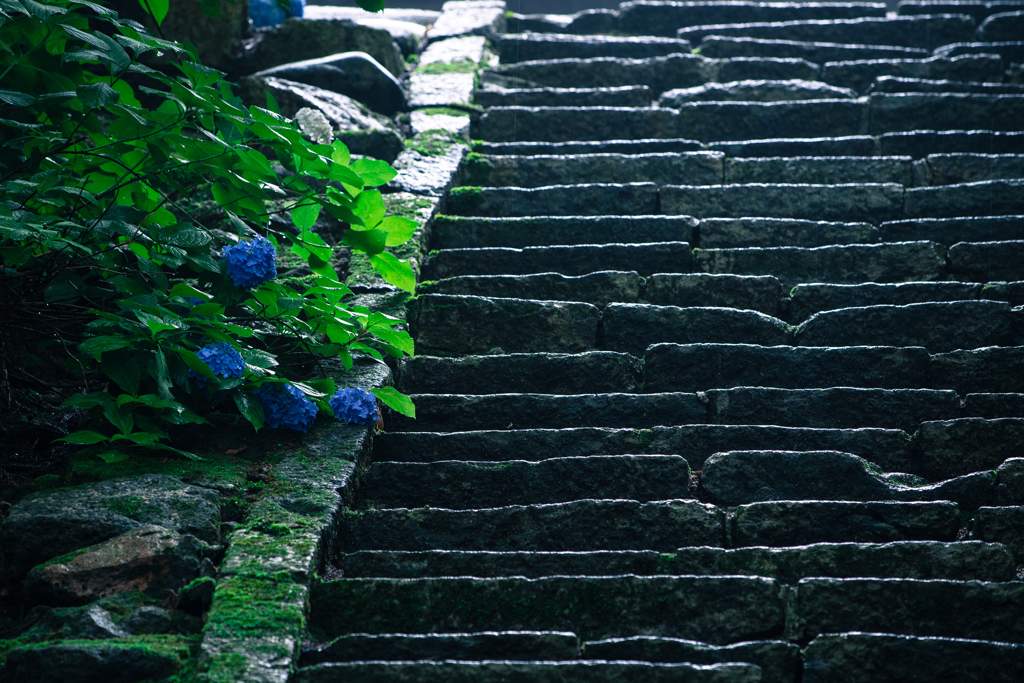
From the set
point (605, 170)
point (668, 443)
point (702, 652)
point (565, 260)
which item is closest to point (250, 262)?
point (668, 443)

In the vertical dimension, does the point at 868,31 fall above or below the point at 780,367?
above

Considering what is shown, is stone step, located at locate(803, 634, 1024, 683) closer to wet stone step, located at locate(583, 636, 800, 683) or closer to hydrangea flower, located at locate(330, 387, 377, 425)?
wet stone step, located at locate(583, 636, 800, 683)

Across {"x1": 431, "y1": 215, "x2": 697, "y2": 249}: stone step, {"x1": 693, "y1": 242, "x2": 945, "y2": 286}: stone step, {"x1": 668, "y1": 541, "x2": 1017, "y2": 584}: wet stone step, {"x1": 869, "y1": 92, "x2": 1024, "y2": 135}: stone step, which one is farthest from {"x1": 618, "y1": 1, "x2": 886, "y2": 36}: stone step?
{"x1": 668, "y1": 541, "x2": 1017, "y2": 584}: wet stone step

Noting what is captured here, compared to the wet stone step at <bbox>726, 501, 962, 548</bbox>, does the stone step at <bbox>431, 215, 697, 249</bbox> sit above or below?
above

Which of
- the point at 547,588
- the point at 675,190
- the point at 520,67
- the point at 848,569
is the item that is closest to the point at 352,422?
the point at 547,588

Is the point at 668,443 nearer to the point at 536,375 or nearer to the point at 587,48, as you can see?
the point at 536,375

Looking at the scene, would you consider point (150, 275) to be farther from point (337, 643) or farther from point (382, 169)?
point (337, 643)

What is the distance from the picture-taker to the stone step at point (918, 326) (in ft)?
9.20

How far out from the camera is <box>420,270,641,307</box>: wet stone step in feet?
10.2

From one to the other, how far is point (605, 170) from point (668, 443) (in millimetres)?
2012

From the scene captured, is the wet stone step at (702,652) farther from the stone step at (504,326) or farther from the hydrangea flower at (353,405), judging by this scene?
the stone step at (504,326)

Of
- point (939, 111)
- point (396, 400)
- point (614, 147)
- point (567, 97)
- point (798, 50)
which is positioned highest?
point (798, 50)

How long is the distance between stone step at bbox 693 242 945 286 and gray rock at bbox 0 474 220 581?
2156 mm

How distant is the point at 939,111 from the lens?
443 centimetres
